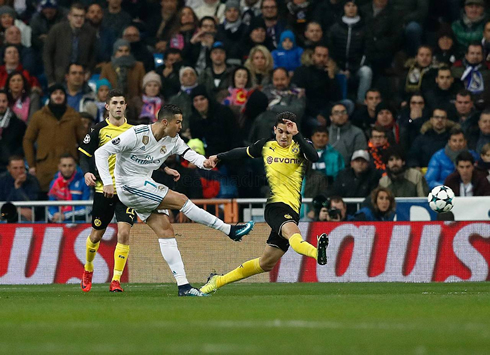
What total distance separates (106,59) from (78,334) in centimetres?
1489

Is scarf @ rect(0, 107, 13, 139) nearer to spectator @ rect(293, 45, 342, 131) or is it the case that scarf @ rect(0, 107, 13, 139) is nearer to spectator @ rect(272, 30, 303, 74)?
spectator @ rect(272, 30, 303, 74)

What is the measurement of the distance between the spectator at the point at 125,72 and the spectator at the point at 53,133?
151 centimetres

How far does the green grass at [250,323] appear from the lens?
24.8ft

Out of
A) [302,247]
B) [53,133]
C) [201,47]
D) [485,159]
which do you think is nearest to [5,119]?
[53,133]

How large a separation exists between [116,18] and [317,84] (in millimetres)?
5120

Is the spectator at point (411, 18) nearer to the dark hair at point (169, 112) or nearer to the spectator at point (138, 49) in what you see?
the spectator at point (138, 49)

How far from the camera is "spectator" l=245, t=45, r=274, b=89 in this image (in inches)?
816

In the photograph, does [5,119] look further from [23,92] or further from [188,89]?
[188,89]

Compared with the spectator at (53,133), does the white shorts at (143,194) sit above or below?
above

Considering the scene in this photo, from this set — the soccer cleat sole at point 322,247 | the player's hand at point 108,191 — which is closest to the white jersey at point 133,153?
Result: the player's hand at point 108,191

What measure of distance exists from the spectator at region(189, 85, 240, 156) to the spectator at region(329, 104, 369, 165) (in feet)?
5.98

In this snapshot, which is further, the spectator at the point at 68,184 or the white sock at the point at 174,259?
the spectator at the point at 68,184

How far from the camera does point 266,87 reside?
809 inches

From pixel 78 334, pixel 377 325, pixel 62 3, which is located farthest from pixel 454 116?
pixel 78 334
